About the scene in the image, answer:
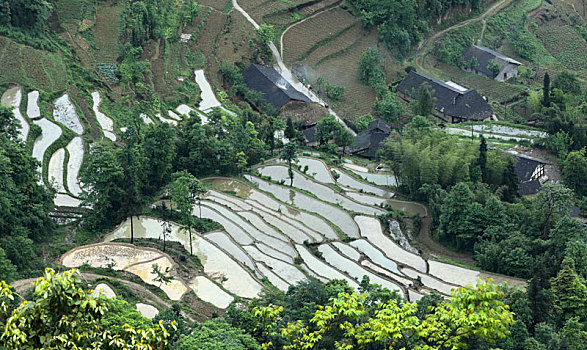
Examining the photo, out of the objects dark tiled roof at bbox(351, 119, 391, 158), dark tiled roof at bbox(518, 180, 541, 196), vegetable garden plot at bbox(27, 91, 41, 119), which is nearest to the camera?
dark tiled roof at bbox(518, 180, 541, 196)

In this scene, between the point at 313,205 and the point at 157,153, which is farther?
the point at 313,205

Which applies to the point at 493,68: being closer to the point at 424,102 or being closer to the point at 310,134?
the point at 424,102

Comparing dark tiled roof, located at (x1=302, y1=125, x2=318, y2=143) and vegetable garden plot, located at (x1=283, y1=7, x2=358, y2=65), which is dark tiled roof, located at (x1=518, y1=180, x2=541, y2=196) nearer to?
dark tiled roof, located at (x1=302, y1=125, x2=318, y2=143)

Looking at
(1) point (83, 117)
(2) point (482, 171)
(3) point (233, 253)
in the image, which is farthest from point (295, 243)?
(1) point (83, 117)

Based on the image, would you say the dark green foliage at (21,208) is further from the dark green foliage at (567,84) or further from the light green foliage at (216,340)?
the dark green foliage at (567,84)

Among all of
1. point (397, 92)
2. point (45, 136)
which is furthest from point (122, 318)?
point (397, 92)

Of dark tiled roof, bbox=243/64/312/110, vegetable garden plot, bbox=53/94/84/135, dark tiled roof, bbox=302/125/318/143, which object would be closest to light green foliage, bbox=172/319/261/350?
vegetable garden plot, bbox=53/94/84/135

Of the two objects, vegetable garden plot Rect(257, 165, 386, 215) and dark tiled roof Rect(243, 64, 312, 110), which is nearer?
vegetable garden plot Rect(257, 165, 386, 215)
